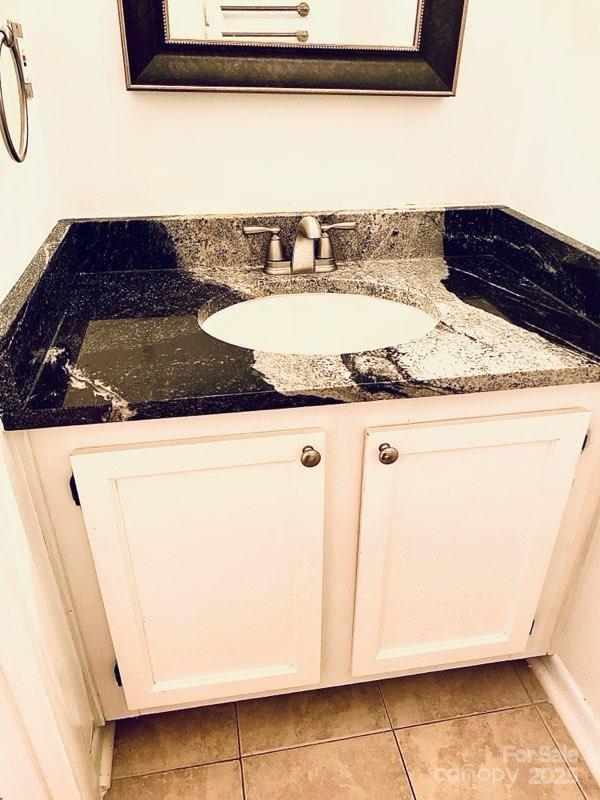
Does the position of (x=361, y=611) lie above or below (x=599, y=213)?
below

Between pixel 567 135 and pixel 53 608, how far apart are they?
4.07 ft

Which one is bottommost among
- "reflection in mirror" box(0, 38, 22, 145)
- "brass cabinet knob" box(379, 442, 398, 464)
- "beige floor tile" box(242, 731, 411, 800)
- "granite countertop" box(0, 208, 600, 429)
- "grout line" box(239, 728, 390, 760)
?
"grout line" box(239, 728, 390, 760)

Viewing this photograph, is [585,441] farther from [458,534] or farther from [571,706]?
[571,706]

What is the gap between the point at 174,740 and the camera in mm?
1243

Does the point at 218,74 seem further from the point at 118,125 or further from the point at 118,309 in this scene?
the point at 118,309

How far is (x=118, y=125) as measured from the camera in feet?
3.80

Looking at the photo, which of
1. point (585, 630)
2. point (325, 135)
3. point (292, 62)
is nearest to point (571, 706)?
point (585, 630)

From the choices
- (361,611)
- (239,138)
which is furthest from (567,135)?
(361,611)

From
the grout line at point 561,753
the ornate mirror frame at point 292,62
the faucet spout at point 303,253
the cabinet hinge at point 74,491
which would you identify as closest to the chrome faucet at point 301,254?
the faucet spout at point 303,253

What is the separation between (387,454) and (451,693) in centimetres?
73

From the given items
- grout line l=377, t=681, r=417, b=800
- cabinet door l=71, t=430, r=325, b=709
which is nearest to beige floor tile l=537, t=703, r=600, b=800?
grout line l=377, t=681, r=417, b=800

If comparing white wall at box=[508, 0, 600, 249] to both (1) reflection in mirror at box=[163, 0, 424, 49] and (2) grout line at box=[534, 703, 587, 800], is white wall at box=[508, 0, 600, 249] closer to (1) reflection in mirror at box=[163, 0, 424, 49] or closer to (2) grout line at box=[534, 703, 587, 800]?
(1) reflection in mirror at box=[163, 0, 424, 49]

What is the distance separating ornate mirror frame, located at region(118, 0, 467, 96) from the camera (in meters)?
1.09

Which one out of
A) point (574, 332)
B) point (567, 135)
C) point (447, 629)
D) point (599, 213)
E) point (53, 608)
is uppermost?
point (567, 135)
